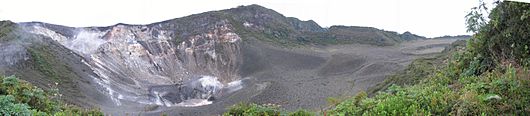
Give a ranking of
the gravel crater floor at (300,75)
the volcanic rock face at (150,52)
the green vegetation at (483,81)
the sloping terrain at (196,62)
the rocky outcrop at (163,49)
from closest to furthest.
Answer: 1. the green vegetation at (483,81)
2. the gravel crater floor at (300,75)
3. the sloping terrain at (196,62)
4. the rocky outcrop at (163,49)
5. the volcanic rock face at (150,52)

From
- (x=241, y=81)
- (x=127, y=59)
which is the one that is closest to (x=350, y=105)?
(x=241, y=81)

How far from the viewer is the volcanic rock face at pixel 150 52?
66438mm

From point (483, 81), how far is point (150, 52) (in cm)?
7367

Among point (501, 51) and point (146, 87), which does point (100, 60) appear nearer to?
point (146, 87)

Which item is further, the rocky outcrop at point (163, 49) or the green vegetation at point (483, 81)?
the rocky outcrop at point (163, 49)

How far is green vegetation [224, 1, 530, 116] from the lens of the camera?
219 inches

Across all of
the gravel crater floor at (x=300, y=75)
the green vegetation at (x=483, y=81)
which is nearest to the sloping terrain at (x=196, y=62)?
the gravel crater floor at (x=300, y=75)

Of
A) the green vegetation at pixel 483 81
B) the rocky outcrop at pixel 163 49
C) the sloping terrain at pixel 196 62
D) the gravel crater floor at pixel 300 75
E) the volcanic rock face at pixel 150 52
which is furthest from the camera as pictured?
the volcanic rock face at pixel 150 52

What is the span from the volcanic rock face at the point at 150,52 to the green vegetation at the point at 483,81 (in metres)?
52.8

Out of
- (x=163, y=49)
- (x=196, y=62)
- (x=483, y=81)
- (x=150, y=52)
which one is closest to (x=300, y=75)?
(x=196, y=62)

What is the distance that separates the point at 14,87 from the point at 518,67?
1050cm

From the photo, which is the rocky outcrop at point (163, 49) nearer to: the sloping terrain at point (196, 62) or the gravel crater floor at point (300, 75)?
the sloping terrain at point (196, 62)

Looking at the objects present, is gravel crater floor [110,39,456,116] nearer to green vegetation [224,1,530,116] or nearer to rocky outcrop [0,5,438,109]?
rocky outcrop [0,5,438,109]

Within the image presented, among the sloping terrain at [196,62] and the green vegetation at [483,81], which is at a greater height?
the green vegetation at [483,81]
